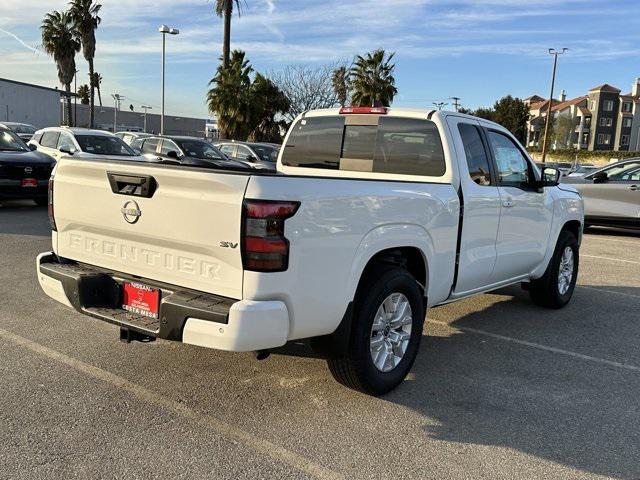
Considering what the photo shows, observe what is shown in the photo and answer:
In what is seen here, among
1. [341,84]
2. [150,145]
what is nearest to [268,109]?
[341,84]

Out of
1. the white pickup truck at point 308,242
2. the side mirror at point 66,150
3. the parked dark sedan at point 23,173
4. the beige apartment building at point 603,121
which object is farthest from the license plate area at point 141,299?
the beige apartment building at point 603,121

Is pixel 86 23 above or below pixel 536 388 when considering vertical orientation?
above

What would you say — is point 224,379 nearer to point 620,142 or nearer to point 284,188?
point 284,188

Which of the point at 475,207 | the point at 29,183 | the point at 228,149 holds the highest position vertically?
the point at 228,149

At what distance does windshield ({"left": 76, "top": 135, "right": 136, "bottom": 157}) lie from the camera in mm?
13562

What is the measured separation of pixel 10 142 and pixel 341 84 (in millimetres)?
35187

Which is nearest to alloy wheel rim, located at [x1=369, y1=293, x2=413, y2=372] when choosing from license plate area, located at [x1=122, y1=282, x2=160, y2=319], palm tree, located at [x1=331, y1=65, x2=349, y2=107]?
license plate area, located at [x1=122, y1=282, x2=160, y2=319]

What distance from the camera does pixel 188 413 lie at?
3.58 m

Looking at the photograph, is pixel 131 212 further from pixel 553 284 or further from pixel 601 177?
pixel 601 177

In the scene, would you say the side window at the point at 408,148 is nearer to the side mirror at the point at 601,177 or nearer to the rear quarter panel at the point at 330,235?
the rear quarter panel at the point at 330,235

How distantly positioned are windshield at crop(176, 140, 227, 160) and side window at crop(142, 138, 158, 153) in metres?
1.40

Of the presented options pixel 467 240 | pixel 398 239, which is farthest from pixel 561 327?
pixel 398 239

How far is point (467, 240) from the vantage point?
464 cm

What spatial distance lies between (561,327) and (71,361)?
14.5 ft
